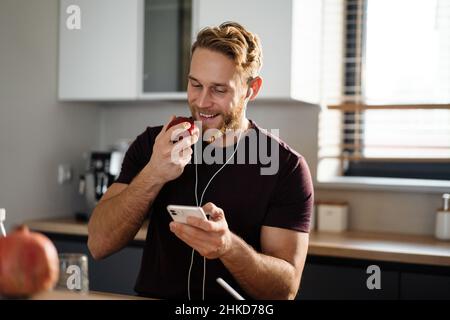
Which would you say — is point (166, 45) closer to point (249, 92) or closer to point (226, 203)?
point (249, 92)

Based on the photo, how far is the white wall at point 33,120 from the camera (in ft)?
9.28

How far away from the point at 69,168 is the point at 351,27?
158cm

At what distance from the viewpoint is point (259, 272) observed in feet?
5.44

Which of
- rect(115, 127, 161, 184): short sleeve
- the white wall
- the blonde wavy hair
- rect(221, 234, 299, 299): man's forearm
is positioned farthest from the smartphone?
the white wall

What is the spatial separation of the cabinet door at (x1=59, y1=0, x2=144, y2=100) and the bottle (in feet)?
4.80

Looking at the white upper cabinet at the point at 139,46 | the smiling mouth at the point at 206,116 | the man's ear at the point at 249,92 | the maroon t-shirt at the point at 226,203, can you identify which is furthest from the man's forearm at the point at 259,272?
Result: the white upper cabinet at the point at 139,46

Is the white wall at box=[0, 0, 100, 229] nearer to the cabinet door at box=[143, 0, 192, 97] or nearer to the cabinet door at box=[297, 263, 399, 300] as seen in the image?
the cabinet door at box=[143, 0, 192, 97]

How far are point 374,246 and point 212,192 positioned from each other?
2.70 ft

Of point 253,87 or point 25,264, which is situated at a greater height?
point 253,87

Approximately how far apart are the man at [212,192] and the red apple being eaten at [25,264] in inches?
28.7

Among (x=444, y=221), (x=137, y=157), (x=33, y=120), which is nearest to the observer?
(x=137, y=157)

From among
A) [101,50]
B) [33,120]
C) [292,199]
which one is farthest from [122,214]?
[101,50]

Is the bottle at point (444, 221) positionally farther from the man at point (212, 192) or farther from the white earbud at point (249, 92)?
the white earbud at point (249, 92)

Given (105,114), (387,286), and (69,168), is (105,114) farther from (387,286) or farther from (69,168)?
(387,286)
